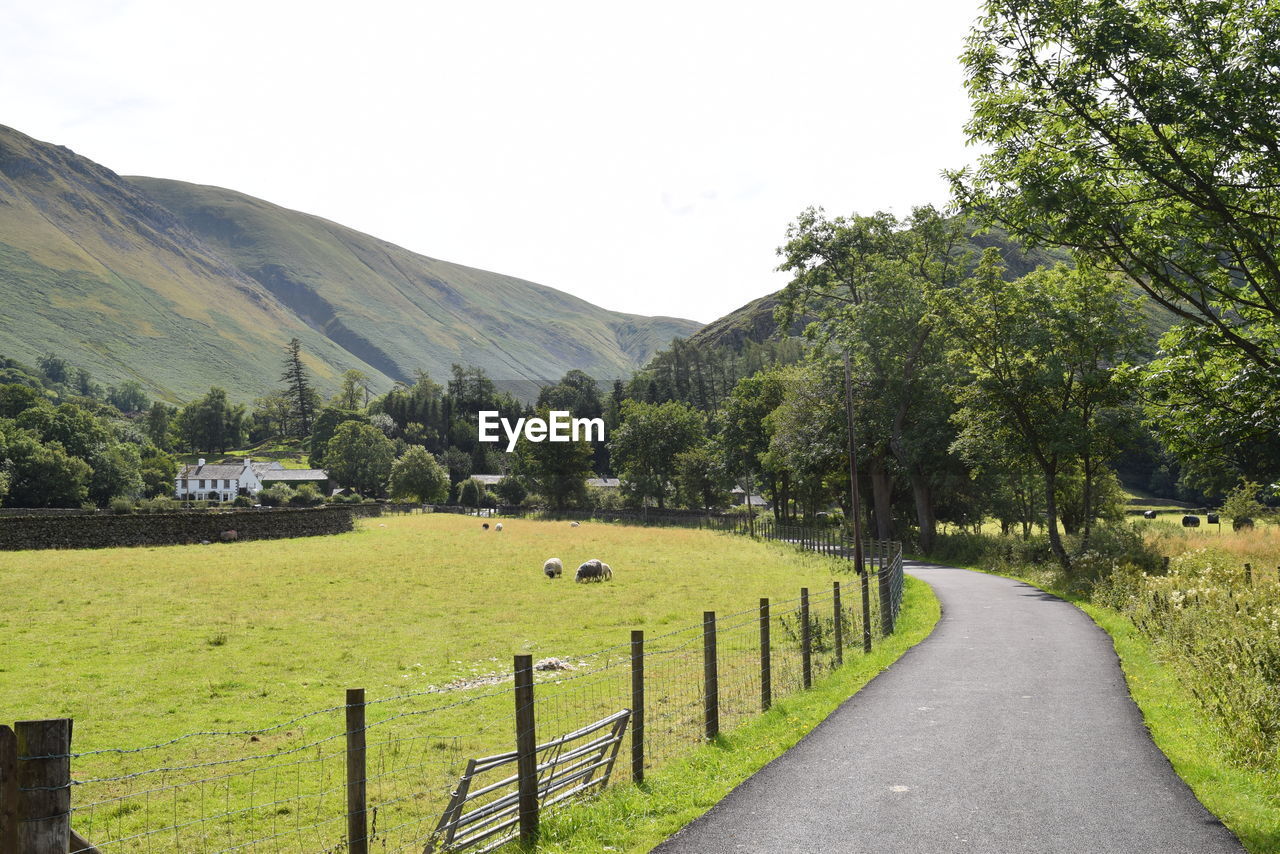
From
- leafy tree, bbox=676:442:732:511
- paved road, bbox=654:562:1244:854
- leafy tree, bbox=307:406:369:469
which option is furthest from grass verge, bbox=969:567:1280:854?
leafy tree, bbox=307:406:369:469

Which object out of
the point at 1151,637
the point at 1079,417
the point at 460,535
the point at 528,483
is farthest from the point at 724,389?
the point at 1151,637

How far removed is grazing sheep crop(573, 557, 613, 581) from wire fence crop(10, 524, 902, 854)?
16550 mm

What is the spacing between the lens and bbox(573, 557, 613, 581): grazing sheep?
37.3 meters

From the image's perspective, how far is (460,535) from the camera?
67.8m

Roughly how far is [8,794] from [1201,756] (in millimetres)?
12075

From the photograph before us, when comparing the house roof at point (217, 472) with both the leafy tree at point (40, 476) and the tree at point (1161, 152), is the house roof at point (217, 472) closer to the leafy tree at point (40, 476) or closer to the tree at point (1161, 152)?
the leafy tree at point (40, 476)

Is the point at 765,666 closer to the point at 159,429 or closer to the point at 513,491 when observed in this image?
the point at 513,491

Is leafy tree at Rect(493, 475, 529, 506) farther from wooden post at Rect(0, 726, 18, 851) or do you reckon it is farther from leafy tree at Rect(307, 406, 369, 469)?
wooden post at Rect(0, 726, 18, 851)

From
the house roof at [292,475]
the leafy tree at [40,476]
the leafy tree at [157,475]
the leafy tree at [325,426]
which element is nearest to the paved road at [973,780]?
the leafy tree at [40,476]

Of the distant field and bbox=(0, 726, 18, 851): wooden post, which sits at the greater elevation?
bbox=(0, 726, 18, 851): wooden post

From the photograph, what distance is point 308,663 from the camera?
65.7 ft

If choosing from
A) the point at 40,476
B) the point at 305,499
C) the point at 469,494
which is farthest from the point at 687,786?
the point at 469,494

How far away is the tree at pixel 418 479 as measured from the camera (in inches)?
4759

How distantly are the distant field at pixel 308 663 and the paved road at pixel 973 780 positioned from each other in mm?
2950
